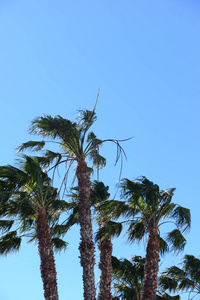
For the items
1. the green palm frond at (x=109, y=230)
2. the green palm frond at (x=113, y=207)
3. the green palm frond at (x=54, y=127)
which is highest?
the green palm frond at (x=54, y=127)

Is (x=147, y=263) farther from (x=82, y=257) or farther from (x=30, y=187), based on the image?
(x=30, y=187)

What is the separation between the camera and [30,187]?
15906 mm

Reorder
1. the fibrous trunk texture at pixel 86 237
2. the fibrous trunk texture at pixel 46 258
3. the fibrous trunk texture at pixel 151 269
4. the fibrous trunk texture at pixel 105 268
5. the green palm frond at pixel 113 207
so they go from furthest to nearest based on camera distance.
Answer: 1. the fibrous trunk texture at pixel 105 268
2. the green palm frond at pixel 113 207
3. the fibrous trunk texture at pixel 151 269
4. the fibrous trunk texture at pixel 86 237
5. the fibrous trunk texture at pixel 46 258

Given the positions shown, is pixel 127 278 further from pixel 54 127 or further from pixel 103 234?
pixel 54 127

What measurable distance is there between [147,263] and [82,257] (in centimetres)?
233

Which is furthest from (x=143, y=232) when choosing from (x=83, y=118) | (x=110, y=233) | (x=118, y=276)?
(x=83, y=118)

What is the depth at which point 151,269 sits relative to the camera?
1566 centimetres

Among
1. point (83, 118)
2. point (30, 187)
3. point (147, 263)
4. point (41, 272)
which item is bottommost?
point (41, 272)

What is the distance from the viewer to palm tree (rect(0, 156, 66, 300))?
50.0ft

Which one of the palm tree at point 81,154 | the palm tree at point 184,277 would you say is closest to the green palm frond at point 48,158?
the palm tree at point 81,154

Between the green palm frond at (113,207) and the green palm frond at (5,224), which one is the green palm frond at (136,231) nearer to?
the green palm frond at (113,207)

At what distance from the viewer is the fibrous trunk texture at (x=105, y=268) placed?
16891mm

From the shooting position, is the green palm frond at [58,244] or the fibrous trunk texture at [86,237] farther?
the green palm frond at [58,244]

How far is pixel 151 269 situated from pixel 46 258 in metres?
3.70
